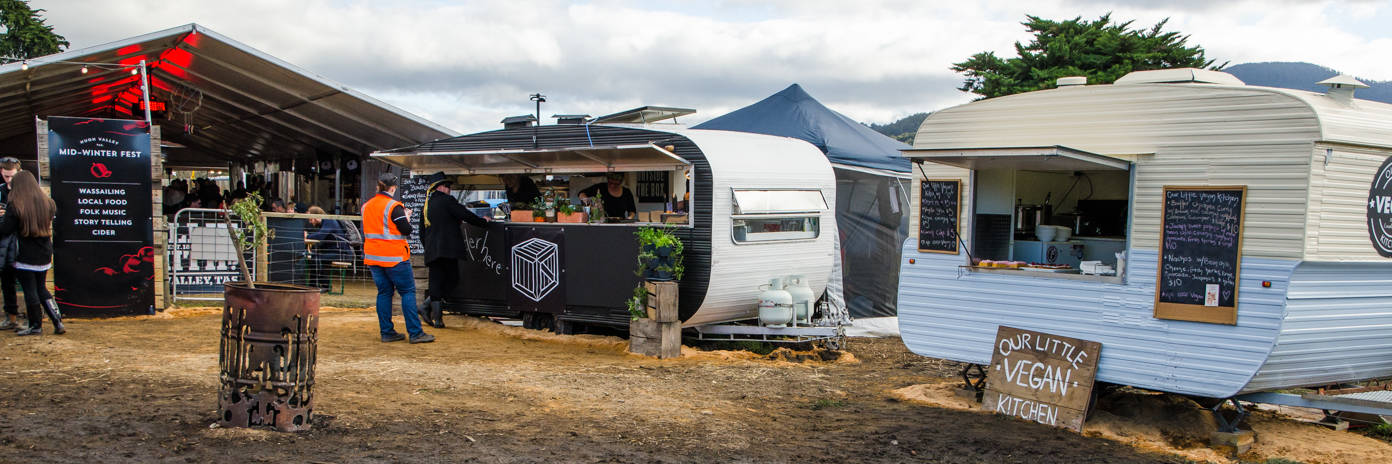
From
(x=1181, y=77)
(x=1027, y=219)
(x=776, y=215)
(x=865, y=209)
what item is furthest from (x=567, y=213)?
(x=1181, y=77)

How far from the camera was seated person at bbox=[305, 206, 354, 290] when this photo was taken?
44.1 ft

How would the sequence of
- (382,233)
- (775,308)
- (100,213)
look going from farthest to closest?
(100,213), (775,308), (382,233)

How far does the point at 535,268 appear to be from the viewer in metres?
10.1

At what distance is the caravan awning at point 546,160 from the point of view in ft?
30.7

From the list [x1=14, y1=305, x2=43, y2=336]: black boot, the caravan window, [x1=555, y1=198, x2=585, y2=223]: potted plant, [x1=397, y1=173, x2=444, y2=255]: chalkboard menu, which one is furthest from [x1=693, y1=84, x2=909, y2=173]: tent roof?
[x1=14, y1=305, x2=43, y2=336]: black boot

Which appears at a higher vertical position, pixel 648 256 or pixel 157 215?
pixel 157 215

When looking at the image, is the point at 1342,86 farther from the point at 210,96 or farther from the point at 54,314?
the point at 210,96

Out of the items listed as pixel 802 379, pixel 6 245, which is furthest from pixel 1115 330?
pixel 6 245

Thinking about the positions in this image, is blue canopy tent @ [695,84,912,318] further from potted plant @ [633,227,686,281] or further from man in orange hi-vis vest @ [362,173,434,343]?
man in orange hi-vis vest @ [362,173,434,343]

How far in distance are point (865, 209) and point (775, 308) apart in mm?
3282

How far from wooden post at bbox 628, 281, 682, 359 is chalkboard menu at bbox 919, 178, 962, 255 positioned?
240cm

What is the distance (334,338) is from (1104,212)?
23.3ft

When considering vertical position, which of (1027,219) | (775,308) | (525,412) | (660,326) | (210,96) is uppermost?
(210,96)

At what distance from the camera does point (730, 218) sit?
923 centimetres
